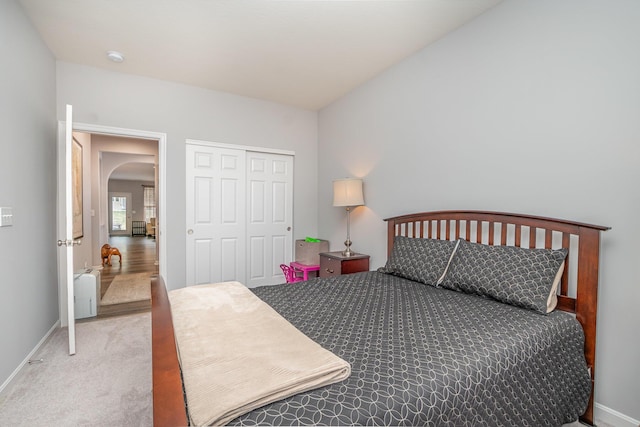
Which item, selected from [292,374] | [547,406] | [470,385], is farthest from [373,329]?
[547,406]

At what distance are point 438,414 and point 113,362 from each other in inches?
97.8

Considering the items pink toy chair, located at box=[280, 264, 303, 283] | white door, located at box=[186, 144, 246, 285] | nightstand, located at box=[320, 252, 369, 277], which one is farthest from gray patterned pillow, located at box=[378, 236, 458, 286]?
white door, located at box=[186, 144, 246, 285]

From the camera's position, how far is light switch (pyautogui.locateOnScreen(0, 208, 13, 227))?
6.44 ft

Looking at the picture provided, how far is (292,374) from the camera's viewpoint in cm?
98

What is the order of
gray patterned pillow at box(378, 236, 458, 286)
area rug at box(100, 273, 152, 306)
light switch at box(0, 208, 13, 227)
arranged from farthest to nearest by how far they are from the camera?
1. area rug at box(100, 273, 152, 306)
2. gray patterned pillow at box(378, 236, 458, 286)
3. light switch at box(0, 208, 13, 227)

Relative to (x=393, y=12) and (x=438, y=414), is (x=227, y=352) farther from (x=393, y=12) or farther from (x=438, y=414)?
(x=393, y=12)

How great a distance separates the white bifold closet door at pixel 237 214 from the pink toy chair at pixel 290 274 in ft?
0.83

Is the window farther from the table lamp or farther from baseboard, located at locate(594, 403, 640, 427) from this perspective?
baseboard, located at locate(594, 403, 640, 427)

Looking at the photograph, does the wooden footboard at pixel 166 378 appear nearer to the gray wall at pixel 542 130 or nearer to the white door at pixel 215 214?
the gray wall at pixel 542 130

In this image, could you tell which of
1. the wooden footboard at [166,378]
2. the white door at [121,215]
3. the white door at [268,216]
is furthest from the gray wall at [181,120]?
the white door at [121,215]

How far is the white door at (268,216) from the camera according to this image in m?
4.24

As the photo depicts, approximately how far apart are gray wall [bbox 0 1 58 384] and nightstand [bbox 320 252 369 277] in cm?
267

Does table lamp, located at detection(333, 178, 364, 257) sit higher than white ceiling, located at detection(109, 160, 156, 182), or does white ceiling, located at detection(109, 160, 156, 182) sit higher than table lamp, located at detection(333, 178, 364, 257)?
white ceiling, located at detection(109, 160, 156, 182)

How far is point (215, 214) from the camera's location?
3.96 meters
